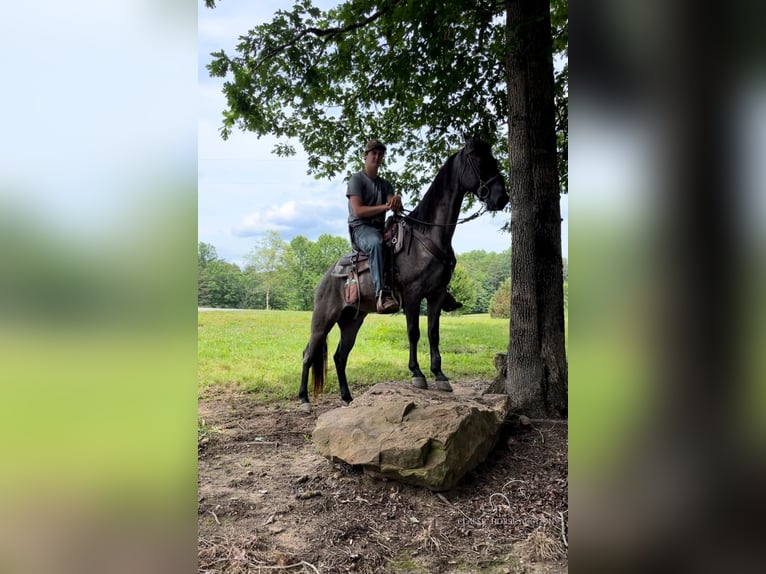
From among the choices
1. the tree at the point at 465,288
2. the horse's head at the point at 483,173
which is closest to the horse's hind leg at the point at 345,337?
the horse's head at the point at 483,173

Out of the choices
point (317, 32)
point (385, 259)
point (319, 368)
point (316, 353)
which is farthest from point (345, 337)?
point (317, 32)

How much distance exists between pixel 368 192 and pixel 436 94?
6.54 ft

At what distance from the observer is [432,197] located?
4.77m

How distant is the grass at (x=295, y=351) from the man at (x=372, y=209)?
1692mm

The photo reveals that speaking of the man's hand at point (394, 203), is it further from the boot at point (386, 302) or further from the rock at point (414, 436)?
the rock at point (414, 436)

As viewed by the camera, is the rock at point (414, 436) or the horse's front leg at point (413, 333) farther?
the horse's front leg at point (413, 333)

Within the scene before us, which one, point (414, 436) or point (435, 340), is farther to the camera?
point (435, 340)

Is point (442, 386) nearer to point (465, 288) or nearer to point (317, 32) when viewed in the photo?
point (317, 32)

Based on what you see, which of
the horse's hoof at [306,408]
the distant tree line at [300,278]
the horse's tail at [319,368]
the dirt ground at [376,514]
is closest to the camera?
the dirt ground at [376,514]

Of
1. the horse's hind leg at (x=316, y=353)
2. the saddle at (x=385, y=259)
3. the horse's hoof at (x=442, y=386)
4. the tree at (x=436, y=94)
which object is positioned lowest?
the horse's hoof at (x=442, y=386)

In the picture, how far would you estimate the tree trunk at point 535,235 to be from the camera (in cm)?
440
